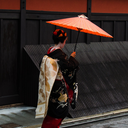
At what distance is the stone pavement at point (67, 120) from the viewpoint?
271 inches

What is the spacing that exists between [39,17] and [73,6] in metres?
1.39

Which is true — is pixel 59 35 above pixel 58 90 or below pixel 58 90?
above

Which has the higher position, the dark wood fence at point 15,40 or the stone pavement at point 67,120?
the dark wood fence at point 15,40

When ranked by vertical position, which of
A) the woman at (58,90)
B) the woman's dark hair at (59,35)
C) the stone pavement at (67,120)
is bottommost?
the stone pavement at (67,120)

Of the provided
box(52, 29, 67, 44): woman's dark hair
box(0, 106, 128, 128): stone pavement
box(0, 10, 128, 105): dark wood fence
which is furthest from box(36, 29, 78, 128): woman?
box(0, 10, 128, 105): dark wood fence

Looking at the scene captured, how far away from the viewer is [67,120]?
7145mm

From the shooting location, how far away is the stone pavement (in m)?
6.88

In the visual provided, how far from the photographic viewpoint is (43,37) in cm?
909

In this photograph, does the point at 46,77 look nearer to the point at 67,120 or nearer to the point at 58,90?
the point at 58,90

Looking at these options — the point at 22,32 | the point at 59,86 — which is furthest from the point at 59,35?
the point at 22,32

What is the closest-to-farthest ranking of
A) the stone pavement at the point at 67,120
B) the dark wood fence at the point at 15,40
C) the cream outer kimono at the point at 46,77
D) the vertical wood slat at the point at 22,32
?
the cream outer kimono at the point at 46,77
the stone pavement at the point at 67,120
the dark wood fence at the point at 15,40
the vertical wood slat at the point at 22,32

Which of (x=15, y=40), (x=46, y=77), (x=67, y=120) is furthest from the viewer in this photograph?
(x=15, y=40)

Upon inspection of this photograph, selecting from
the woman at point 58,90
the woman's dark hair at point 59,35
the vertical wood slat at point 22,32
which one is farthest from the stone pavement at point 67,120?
the woman's dark hair at point 59,35

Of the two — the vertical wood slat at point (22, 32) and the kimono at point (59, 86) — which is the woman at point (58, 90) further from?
the vertical wood slat at point (22, 32)
